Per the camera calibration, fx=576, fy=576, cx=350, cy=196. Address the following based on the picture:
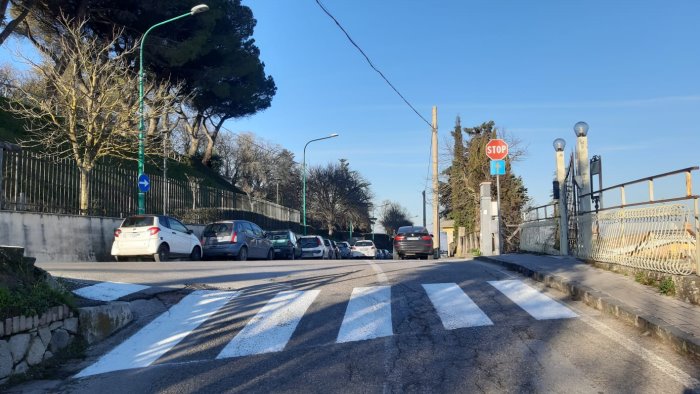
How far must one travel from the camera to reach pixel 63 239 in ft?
57.8

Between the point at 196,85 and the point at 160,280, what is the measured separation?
2860cm

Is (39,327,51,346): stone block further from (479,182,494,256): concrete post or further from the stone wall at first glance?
(479,182,494,256): concrete post

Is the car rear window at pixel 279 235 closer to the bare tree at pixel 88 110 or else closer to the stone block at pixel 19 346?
the bare tree at pixel 88 110

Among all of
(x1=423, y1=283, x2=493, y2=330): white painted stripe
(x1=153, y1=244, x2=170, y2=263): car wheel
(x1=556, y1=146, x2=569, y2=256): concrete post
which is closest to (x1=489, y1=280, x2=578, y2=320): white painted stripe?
(x1=423, y1=283, x2=493, y2=330): white painted stripe

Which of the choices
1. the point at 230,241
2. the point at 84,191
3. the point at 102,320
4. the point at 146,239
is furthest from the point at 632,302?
the point at 84,191

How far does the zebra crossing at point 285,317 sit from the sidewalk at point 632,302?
17.5 inches

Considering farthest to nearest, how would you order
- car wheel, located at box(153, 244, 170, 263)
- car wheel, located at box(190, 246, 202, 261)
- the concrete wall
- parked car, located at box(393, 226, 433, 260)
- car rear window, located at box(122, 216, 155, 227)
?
parked car, located at box(393, 226, 433, 260) < car wheel, located at box(190, 246, 202, 261) < car rear window, located at box(122, 216, 155, 227) < car wheel, located at box(153, 244, 170, 263) < the concrete wall

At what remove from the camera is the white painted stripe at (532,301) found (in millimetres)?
7391

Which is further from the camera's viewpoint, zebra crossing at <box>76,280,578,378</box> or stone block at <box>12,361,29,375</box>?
zebra crossing at <box>76,280,578,378</box>

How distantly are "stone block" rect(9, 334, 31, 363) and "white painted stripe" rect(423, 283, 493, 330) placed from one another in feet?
14.9

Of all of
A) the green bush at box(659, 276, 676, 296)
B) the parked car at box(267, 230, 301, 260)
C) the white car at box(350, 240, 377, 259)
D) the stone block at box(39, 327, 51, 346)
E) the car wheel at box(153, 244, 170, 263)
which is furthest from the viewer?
the white car at box(350, 240, 377, 259)

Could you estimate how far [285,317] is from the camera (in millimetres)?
7590

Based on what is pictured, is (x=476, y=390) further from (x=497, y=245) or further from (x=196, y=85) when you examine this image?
(x=196, y=85)

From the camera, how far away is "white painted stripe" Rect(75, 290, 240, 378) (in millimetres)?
6059
